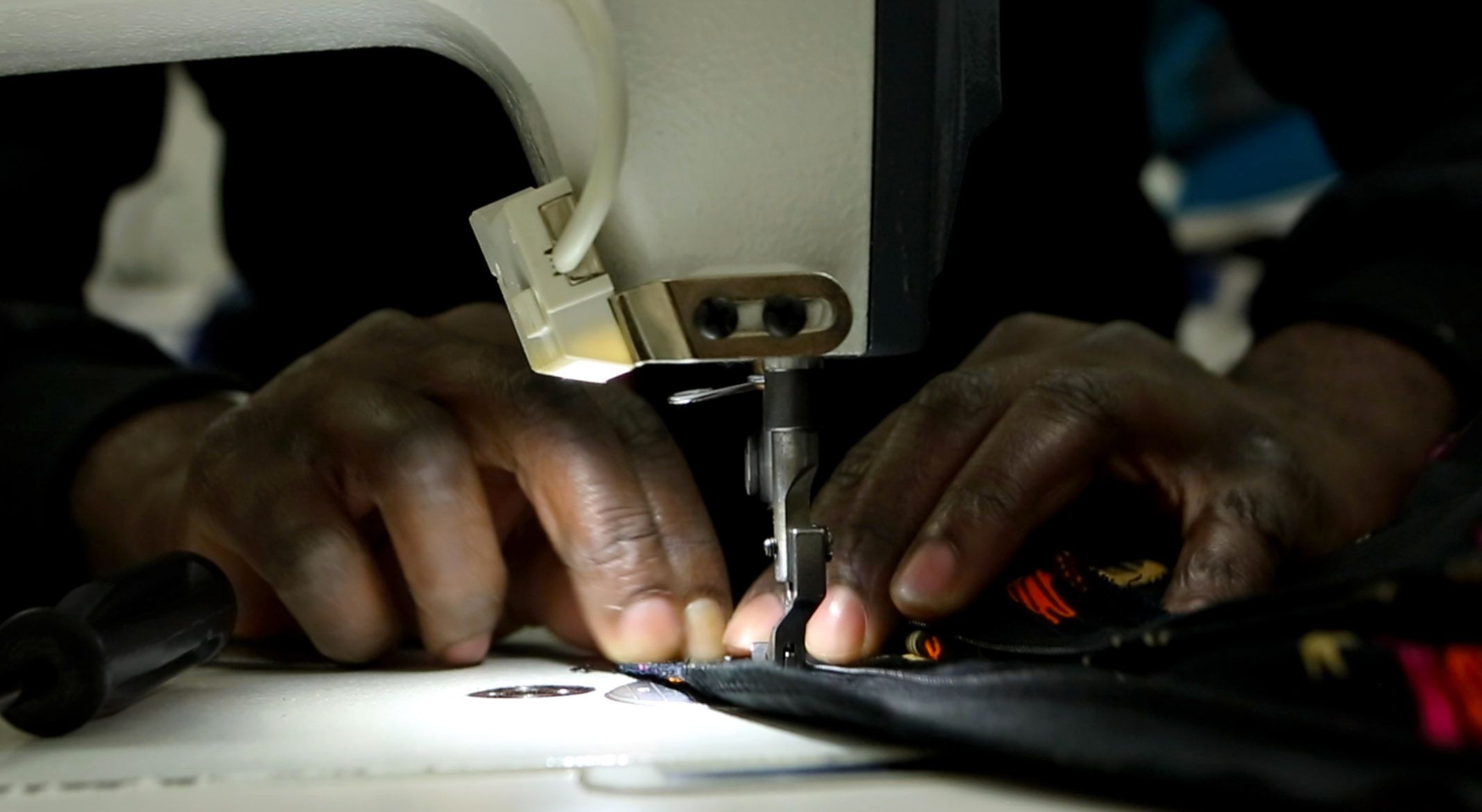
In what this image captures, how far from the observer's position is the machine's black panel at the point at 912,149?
1.65ft

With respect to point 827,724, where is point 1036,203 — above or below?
above

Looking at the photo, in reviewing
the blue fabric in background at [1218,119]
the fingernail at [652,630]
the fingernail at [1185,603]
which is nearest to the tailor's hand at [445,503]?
the fingernail at [652,630]

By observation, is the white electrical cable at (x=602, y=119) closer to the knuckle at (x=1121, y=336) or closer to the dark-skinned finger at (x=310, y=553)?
the dark-skinned finger at (x=310, y=553)

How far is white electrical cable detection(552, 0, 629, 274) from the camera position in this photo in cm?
50

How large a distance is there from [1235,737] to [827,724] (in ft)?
0.56

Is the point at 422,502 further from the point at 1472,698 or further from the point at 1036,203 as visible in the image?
the point at 1036,203

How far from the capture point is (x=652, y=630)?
2.14 ft

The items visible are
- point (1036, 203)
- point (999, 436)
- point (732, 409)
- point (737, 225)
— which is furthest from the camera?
point (1036, 203)

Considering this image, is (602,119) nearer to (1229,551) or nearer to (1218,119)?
(1229,551)

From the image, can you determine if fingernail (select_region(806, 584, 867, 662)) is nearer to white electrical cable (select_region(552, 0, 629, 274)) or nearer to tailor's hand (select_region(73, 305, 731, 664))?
tailor's hand (select_region(73, 305, 731, 664))

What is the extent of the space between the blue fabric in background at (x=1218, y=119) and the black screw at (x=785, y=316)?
1.34 m

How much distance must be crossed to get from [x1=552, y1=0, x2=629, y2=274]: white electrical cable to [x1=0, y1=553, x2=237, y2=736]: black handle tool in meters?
0.27

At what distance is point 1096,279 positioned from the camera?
1.14 metres

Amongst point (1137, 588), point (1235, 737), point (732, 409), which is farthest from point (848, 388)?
point (1235, 737)
